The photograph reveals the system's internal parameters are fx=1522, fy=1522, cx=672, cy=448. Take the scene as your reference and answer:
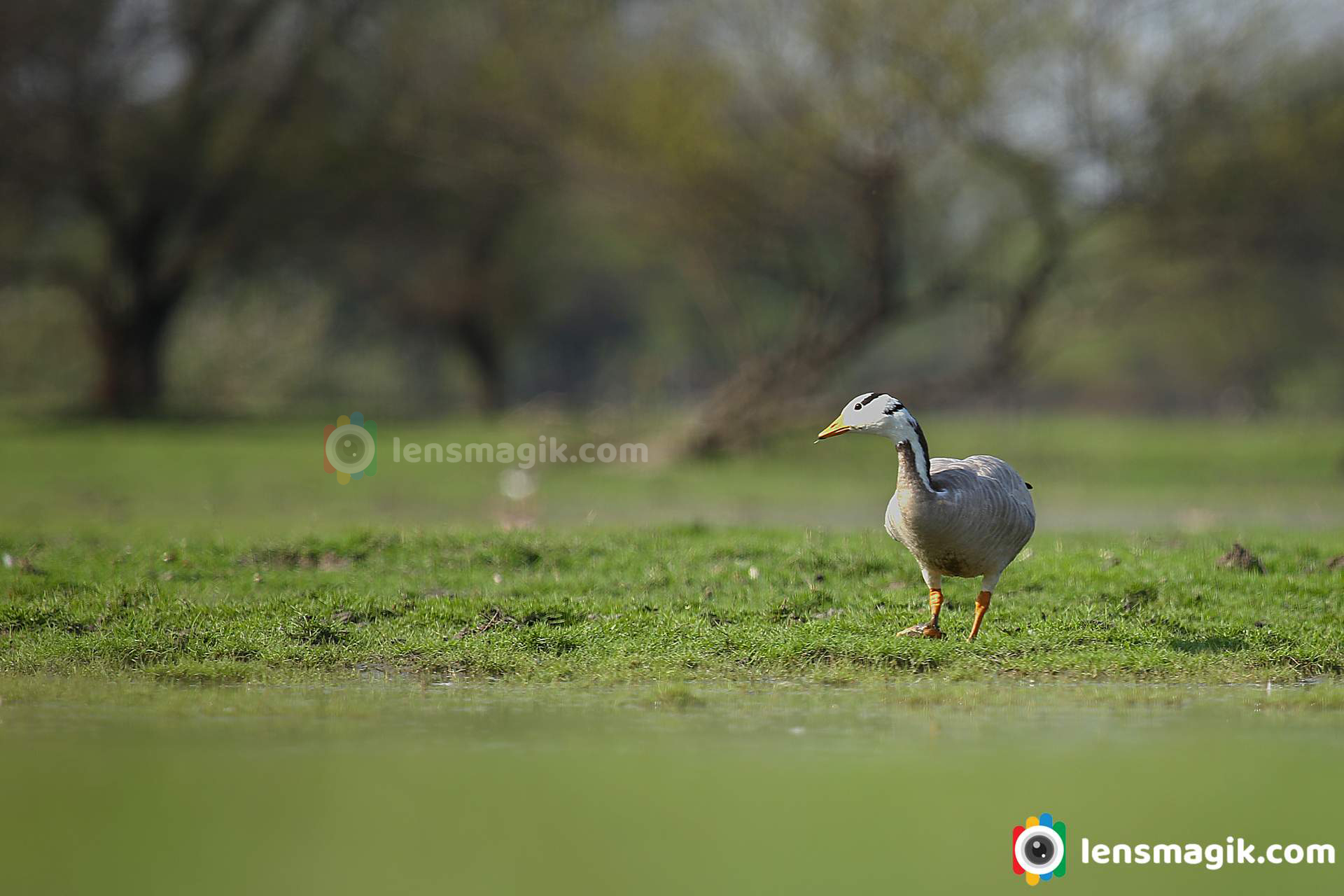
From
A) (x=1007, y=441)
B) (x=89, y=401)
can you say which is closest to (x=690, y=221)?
(x=1007, y=441)

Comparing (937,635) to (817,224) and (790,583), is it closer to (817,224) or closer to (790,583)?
(790,583)

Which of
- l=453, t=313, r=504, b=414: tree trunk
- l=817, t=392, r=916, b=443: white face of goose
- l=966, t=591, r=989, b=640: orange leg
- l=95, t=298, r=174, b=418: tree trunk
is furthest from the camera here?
l=453, t=313, r=504, b=414: tree trunk

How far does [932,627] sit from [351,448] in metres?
27.7

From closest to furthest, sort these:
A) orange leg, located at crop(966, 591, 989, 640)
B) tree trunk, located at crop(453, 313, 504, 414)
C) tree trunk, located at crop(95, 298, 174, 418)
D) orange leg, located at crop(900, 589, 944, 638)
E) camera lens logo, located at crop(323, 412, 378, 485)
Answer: orange leg, located at crop(966, 591, 989, 640), orange leg, located at crop(900, 589, 944, 638), camera lens logo, located at crop(323, 412, 378, 485), tree trunk, located at crop(95, 298, 174, 418), tree trunk, located at crop(453, 313, 504, 414)

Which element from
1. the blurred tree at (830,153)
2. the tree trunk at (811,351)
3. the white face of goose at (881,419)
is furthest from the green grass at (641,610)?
the tree trunk at (811,351)

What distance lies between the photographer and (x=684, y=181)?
31.3 meters

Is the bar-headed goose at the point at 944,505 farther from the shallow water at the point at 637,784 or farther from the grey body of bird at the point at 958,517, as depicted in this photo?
the shallow water at the point at 637,784

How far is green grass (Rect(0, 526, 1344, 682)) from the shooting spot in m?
9.71

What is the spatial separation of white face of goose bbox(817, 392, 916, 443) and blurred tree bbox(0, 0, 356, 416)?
32.4 m

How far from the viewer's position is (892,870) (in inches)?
233

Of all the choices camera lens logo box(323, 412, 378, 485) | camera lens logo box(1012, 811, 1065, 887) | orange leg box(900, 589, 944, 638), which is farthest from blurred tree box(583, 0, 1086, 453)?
camera lens logo box(1012, 811, 1065, 887)

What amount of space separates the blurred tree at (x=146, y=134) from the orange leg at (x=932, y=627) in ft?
106

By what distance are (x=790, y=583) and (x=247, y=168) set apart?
32.8 metres

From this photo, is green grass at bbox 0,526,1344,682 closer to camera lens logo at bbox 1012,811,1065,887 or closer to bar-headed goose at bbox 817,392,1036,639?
bar-headed goose at bbox 817,392,1036,639
